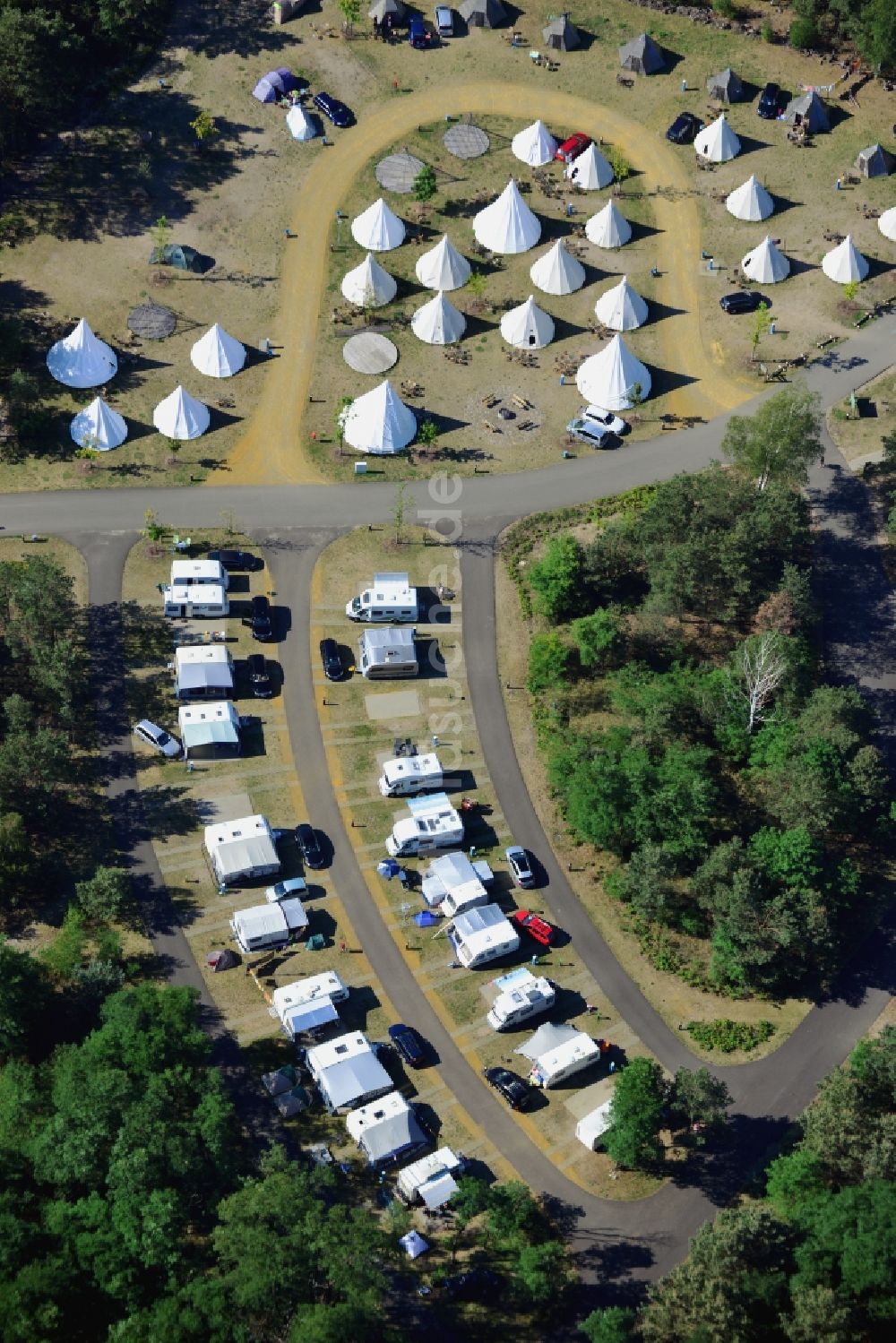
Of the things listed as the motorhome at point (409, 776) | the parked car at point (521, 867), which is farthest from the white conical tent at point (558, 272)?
the parked car at point (521, 867)

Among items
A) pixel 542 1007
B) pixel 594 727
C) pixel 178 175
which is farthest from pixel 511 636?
pixel 178 175

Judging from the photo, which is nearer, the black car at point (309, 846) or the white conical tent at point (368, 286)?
the black car at point (309, 846)

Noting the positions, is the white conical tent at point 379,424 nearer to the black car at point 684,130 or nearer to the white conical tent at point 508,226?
the white conical tent at point 508,226

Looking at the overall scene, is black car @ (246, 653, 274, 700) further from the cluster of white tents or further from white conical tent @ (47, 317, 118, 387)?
white conical tent @ (47, 317, 118, 387)

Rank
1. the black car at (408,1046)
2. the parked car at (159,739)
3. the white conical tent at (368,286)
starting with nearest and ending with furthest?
the black car at (408,1046), the parked car at (159,739), the white conical tent at (368,286)

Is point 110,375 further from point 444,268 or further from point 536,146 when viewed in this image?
point 536,146

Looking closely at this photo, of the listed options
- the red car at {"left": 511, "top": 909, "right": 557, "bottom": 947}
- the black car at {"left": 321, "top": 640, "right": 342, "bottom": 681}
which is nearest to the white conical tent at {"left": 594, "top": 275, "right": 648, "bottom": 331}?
the black car at {"left": 321, "top": 640, "right": 342, "bottom": 681}
